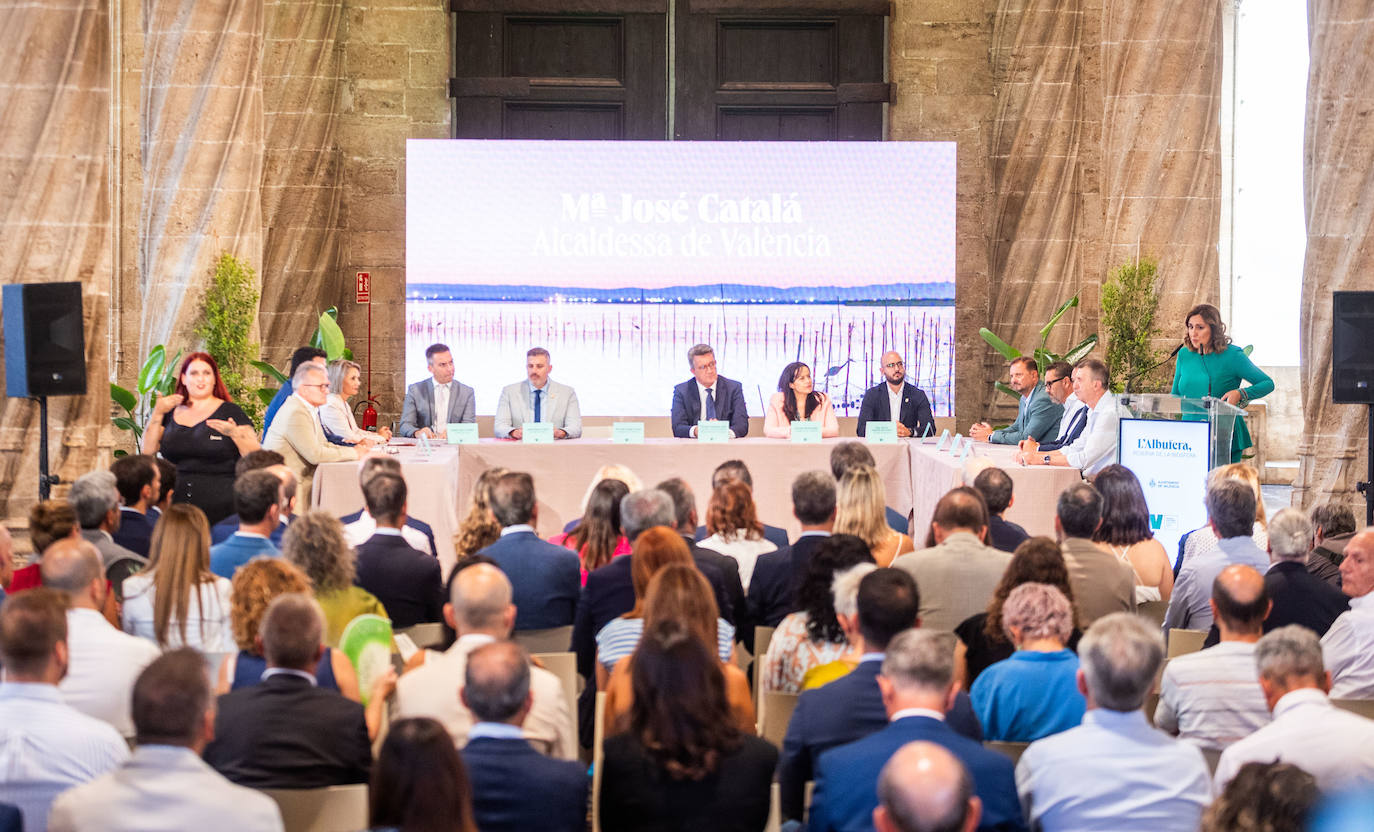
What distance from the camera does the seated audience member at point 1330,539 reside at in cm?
513

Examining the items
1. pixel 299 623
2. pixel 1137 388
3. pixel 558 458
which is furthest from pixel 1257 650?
pixel 1137 388

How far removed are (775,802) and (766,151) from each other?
933 centimetres

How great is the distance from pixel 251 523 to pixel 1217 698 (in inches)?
115

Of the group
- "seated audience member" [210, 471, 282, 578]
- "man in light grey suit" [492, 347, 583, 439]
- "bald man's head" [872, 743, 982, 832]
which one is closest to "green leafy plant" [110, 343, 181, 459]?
"man in light grey suit" [492, 347, 583, 439]

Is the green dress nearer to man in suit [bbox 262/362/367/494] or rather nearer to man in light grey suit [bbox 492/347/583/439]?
man in light grey suit [bbox 492/347/583/439]

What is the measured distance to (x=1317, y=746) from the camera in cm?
305

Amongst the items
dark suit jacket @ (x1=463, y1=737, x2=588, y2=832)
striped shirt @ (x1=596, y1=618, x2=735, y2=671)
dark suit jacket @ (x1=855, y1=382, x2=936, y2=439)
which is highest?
dark suit jacket @ (x1=855, y1=382, x2=936, y2=439)

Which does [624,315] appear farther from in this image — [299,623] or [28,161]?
[299,623]

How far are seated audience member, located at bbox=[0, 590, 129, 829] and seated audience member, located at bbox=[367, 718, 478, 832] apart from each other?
88 cm

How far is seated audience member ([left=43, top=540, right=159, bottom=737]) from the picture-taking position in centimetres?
367

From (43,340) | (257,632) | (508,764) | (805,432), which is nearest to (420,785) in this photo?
(508,764)

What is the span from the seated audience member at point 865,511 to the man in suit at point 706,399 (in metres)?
4.33

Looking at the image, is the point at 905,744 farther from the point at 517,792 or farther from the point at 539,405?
the point at 539,405

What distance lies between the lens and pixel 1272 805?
92.5 inches
